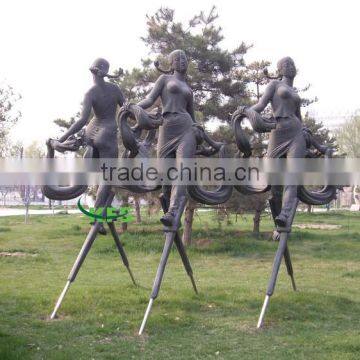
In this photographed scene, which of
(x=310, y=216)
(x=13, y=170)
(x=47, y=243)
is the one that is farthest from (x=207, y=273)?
(x=310, y=216)

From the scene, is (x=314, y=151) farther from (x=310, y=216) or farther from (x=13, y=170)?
(x=310, y=216)

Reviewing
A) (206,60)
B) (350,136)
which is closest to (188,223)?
(206,60)

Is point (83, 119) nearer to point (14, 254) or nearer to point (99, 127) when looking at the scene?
point (99, 127)

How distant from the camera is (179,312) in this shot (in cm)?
712

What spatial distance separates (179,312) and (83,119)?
9.53 ft

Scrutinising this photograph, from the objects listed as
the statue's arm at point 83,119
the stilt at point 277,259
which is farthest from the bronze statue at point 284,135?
the statue's arm at point 83,119

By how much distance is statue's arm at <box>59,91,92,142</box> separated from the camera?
6853mm

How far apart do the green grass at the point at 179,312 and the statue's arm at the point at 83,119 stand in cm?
238

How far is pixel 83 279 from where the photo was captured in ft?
33.7

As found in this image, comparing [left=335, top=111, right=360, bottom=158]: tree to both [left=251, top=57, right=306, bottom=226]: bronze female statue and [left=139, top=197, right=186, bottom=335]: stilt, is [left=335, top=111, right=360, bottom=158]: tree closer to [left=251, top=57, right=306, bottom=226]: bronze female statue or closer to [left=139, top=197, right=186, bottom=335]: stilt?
[left=251, top=57, right=306, bottom=226]: bronze female statue

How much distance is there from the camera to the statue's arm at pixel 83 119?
22.5ft

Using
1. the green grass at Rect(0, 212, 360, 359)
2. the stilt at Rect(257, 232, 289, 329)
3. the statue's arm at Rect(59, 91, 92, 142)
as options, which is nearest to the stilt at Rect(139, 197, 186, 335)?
the green grass at Rect(0, 212, 360, 359)

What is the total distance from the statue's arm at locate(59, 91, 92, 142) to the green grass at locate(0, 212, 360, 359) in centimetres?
238

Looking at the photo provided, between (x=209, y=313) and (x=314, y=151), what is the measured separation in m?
2.75
